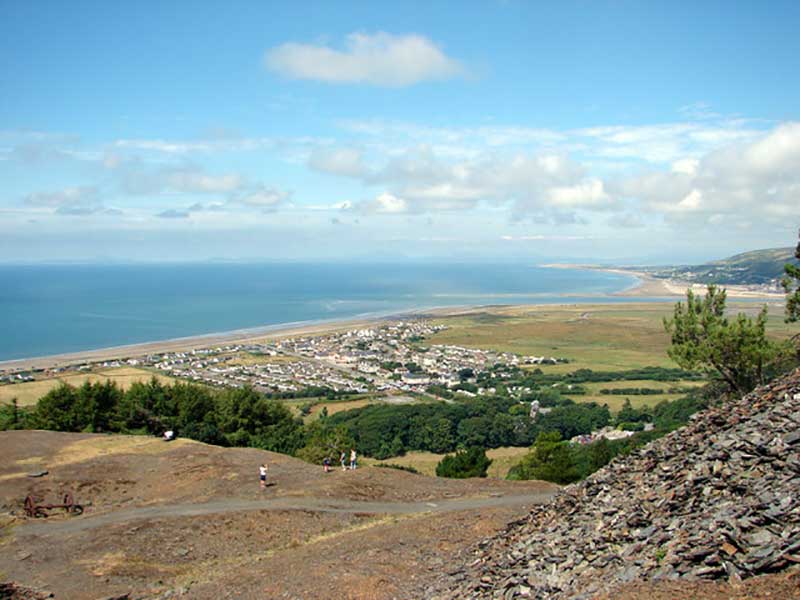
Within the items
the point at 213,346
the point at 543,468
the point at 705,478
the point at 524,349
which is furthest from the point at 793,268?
the point at 213,346

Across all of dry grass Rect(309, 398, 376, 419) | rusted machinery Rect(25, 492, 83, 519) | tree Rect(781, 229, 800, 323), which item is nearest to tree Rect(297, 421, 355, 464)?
rusted machinery Rect(25, 492, 83, 519)

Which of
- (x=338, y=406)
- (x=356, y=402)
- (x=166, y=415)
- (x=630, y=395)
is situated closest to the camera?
(x=166, y=415)

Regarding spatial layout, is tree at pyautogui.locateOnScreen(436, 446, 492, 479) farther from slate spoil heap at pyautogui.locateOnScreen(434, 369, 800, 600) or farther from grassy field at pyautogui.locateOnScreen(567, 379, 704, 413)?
grassy field at pyautogui.locateOnScreen(567, 379, 704, 413)

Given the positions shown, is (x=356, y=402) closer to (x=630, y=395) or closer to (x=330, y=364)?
(x=330, y=364)

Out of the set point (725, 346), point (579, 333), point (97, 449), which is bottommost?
point (579, 333)

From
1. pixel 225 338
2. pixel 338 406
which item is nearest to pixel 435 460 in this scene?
pixel 338 406

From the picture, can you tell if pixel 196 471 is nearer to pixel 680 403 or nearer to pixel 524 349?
pixel 680 403
